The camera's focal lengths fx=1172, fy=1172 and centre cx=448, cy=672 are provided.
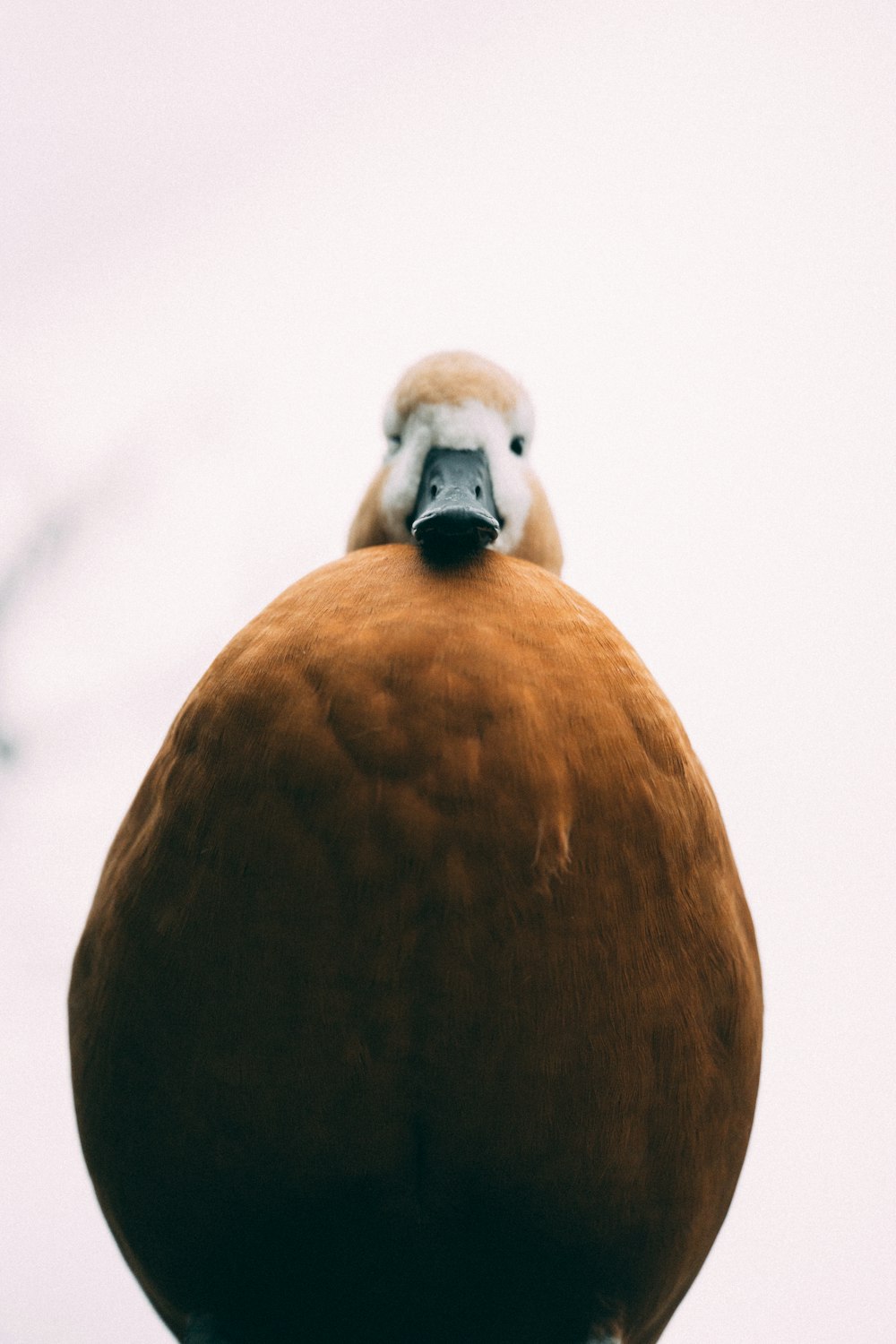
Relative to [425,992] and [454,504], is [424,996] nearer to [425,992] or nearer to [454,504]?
[425,992]

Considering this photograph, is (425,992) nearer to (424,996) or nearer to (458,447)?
(424,996)

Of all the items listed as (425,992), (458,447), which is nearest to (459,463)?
(458,447)

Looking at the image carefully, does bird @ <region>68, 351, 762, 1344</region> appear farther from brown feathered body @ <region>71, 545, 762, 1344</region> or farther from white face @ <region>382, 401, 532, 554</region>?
white face @ <region>382, 401, 532, 554</region>

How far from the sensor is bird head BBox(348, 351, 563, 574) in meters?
0.75

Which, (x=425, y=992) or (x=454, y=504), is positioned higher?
(x=454, y=504)

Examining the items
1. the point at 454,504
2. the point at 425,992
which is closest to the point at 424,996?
the point at 425,992

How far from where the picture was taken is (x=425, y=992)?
60cm

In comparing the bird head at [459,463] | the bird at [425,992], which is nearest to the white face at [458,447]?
the bird head at [459,463]

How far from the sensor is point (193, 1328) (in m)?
0.69

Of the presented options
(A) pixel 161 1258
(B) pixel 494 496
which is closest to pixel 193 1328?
(A) pixel 161 1258

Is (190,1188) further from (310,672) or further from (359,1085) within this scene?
(310,672)

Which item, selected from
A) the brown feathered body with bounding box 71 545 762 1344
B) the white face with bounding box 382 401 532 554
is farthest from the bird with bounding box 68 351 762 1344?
the white face with bounding box 382 401 532 554

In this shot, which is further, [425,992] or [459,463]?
[459,463]

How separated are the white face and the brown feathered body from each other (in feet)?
0.50
